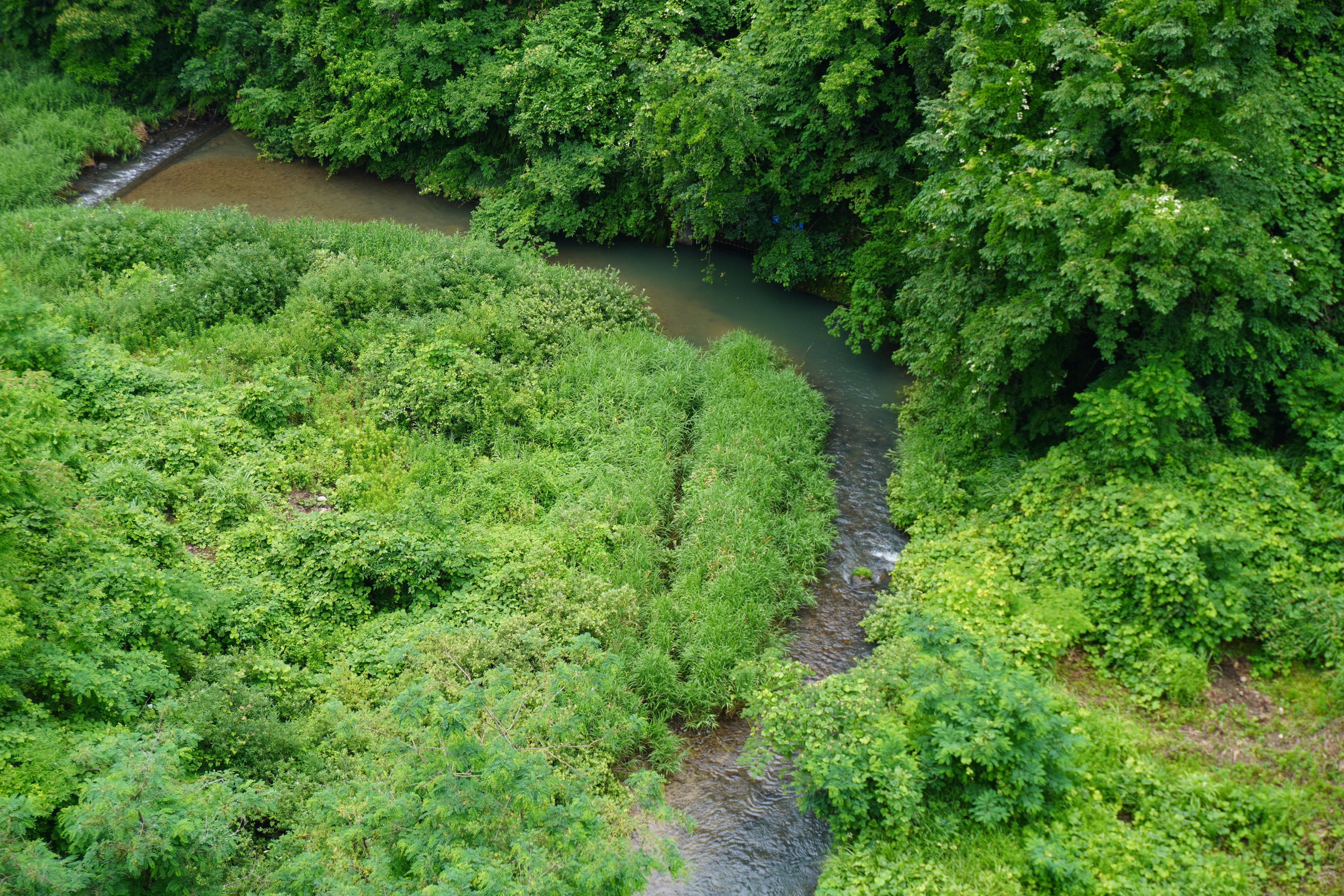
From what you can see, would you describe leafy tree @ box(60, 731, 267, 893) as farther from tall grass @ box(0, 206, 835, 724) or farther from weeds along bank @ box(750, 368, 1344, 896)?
weeds along bank @ box(750, 368, 1344, 896)

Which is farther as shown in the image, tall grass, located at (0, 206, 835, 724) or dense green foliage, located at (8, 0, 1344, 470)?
tall grass, located at (0, 206, 835, 724)

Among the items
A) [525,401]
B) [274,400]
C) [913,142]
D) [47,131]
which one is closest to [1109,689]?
[913,142]

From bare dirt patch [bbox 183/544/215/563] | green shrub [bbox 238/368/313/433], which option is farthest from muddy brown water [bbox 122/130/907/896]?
green shrub [bbox 238/368/313/433]

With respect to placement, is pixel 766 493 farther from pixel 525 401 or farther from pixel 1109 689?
pixel 1109 689

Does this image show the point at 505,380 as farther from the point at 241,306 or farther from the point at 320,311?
the point at 241,306

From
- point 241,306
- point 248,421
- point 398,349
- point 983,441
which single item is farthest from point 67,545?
point 983,441

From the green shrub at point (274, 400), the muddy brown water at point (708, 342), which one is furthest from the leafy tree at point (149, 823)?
the green shrub at point (274, 400)
